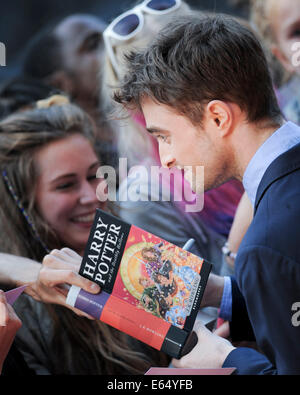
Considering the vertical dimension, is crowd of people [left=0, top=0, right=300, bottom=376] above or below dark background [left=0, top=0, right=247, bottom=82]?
below

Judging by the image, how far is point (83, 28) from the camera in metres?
2.51

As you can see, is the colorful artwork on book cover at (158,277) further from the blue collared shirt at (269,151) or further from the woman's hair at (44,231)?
the woman's hair at (44,231)

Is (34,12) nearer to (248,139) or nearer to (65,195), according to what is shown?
(65,195)

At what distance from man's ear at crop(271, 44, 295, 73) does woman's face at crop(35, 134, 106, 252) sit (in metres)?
0.99

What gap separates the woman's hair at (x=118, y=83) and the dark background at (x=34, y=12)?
0.52 m

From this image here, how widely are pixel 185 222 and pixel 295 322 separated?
2.75 feet

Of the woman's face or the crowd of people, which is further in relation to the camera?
the woman's face

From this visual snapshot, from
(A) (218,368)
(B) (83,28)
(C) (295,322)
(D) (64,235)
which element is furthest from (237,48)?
(B) (83,28)

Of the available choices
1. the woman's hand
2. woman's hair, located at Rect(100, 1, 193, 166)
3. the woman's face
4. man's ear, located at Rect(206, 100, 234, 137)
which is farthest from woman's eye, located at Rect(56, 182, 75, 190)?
man's ear, located at Rect(206, 100, 234, 137)

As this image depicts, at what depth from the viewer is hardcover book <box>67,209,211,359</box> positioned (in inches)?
43.0

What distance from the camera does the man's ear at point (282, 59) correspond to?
2028 millimetres

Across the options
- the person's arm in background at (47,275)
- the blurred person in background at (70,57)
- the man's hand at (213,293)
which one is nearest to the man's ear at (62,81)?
the blurred person in background at (70,57)

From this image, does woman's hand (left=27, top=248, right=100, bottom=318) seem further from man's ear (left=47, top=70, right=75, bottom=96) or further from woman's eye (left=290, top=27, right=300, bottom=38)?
man's ear (left=47, top=70, right=75, bottom=96)

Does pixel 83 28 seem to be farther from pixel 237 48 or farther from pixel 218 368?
pixel 218 368
